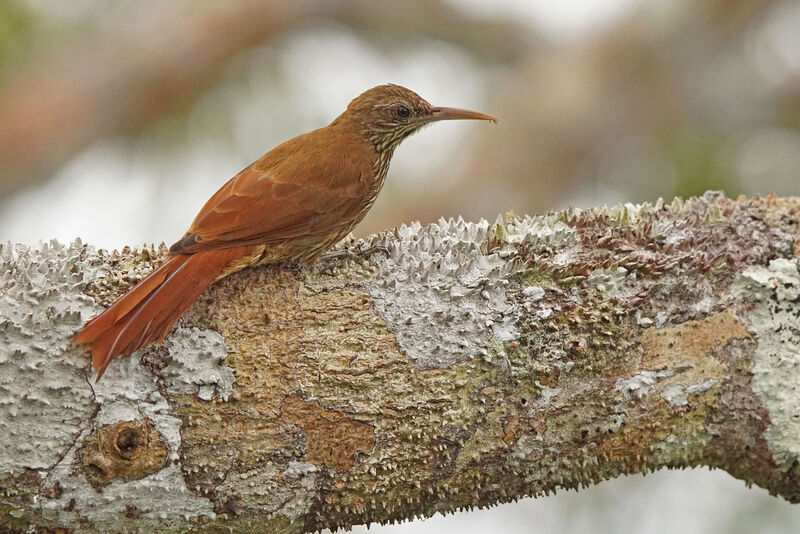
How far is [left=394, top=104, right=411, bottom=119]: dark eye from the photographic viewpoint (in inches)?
126

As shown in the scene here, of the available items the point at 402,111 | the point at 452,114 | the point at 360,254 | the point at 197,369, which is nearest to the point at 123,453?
the point at 197,369

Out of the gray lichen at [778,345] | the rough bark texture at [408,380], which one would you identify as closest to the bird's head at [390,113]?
the rough bark texture at [408,380]

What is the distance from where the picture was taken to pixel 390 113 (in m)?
3.20

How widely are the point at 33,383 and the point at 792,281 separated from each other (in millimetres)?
1934

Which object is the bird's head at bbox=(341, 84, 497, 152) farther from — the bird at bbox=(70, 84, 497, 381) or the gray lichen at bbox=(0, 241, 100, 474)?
the gray lichen at bbox=(0, 241, 100, 474)

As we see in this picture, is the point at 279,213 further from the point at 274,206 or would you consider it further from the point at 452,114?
the point at 452,114

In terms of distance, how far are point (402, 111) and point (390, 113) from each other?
0.17 feet

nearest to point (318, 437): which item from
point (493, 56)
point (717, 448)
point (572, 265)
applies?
point (572, 265)

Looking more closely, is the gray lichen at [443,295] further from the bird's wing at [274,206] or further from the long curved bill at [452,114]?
the long curved bill at [452,114]

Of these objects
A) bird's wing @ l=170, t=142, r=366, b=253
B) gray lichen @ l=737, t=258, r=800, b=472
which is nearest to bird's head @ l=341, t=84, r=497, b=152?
bird's wing @ l=170, t=142, r=366, b=253

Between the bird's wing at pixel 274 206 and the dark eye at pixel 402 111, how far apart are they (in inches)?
17.4

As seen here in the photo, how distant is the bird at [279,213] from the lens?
1.99 meters

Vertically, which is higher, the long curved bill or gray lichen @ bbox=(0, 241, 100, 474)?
the long curved bill

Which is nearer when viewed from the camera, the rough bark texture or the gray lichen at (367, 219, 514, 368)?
the rough bark texture
